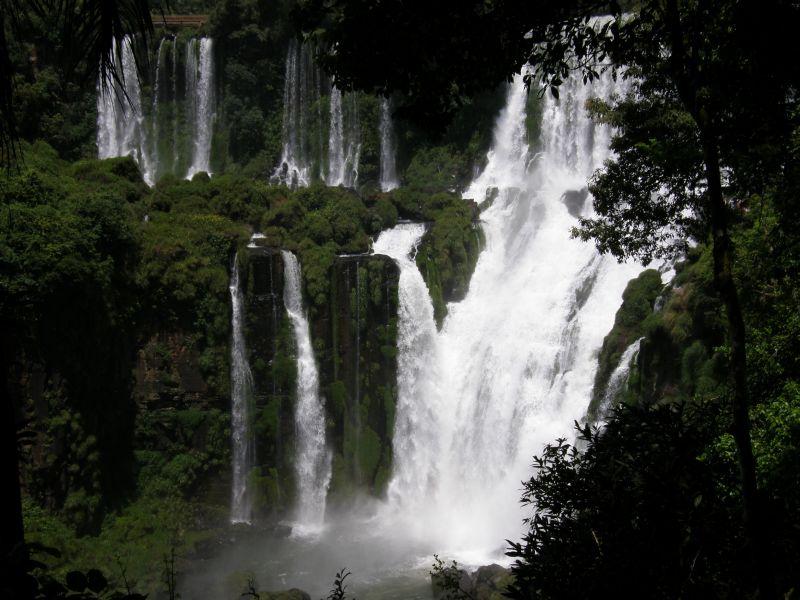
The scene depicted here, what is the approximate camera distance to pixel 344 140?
32.3m

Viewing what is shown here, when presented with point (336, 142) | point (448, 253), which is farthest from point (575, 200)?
point (336, 142)

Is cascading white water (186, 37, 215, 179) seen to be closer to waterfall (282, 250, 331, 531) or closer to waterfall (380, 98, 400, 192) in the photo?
waterfall (380, 98, 400, 192)

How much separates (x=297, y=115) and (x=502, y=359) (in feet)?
58.7

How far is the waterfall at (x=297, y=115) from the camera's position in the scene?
32.6 m

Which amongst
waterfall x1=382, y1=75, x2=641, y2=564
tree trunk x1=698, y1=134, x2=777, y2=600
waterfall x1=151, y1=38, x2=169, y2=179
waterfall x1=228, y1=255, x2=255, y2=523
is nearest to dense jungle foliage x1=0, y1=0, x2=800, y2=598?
tree trunk x1=698, y1=134, x2=777, y2=600

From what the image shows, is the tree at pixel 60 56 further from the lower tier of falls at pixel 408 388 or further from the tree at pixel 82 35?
the lower tier of falls at pixel 408 388

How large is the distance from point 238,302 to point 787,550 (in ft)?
56.6

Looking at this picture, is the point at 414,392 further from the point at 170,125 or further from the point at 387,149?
the point at 170,125

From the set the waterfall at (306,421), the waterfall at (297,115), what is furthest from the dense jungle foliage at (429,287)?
the waterfall at (297,115)

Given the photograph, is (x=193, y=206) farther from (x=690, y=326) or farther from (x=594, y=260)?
(x=690, y=326)

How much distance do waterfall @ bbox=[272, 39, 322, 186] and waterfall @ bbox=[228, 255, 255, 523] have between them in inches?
512

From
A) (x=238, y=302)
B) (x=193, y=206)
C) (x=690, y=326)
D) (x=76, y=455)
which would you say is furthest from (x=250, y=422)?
(x=690, y=326)

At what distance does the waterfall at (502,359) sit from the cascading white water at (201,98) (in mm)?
13063

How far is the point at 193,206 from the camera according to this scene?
876 inches
